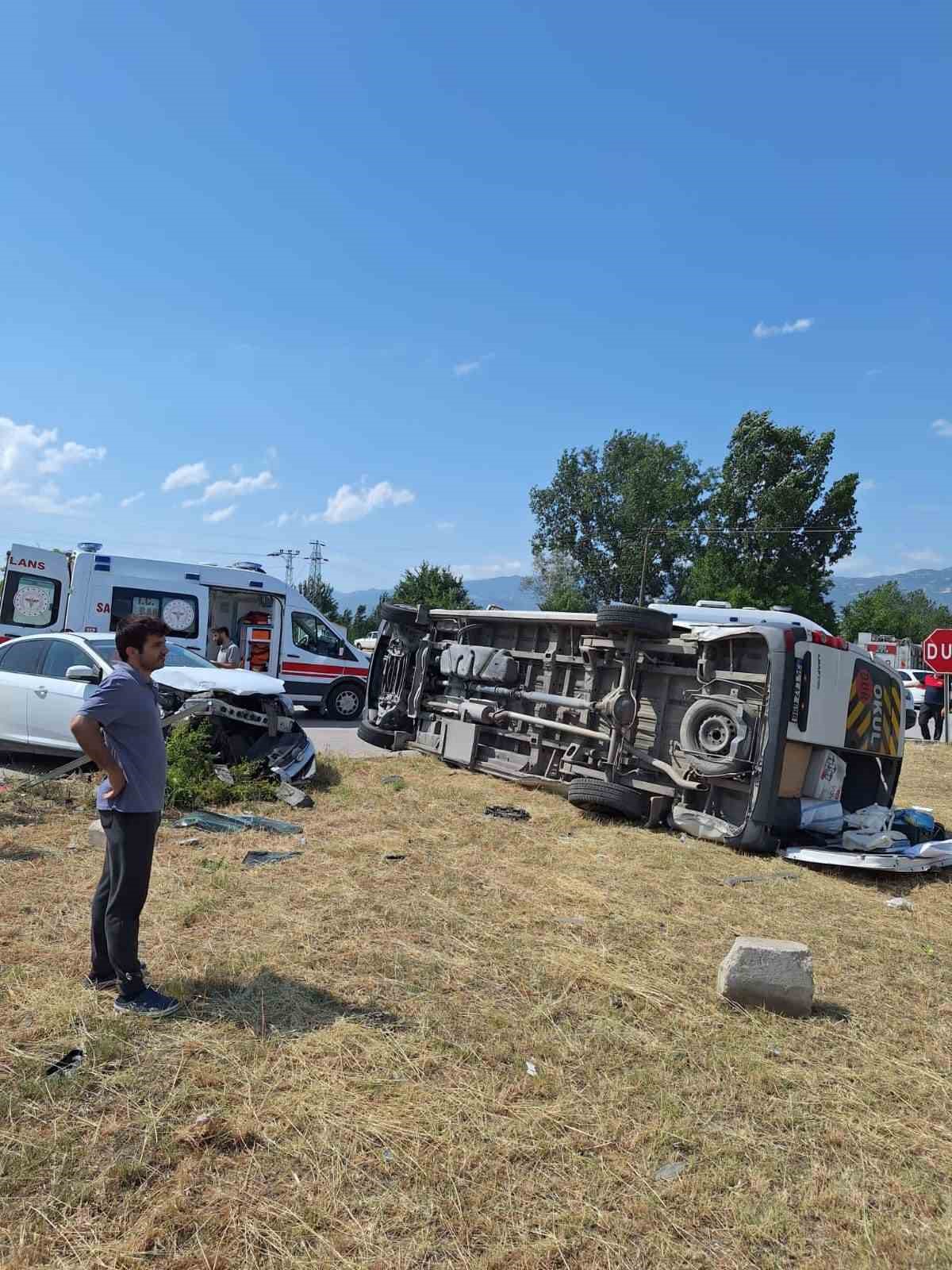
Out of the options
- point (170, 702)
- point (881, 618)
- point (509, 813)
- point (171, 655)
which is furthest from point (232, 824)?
point (881, 618)

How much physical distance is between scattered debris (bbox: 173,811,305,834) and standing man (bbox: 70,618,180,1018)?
319cm

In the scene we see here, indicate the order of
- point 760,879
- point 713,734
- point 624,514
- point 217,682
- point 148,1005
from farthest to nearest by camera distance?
point 624,514 < point 217,682 < point 713,734 < point 760,879 < point 148,1005

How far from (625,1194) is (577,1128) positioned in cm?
34

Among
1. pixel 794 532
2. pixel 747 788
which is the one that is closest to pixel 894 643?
pixel 794 532

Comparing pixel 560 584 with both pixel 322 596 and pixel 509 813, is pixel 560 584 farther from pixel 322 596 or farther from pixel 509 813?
pixel 509 813

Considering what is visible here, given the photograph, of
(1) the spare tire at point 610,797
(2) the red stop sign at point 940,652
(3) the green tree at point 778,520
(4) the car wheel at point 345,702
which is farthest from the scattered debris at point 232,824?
(3) the green tree at point 778,520

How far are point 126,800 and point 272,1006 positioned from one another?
1.07 metres

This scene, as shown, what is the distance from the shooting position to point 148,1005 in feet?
11.7

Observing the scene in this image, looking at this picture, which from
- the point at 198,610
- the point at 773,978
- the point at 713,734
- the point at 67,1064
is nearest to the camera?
the point at 67,1064

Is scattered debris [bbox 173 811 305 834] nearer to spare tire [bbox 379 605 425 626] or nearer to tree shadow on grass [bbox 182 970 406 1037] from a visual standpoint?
tree shadow on grass [bbox 182 970 406 1037]

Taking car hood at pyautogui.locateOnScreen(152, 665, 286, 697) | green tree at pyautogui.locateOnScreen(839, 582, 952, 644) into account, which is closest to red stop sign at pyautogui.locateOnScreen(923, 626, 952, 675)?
car hood at pyautogui.locateOnScreen(152, 665, 286, 697)

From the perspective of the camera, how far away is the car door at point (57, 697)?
8367 millimetres

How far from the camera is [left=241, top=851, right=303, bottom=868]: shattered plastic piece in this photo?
590 cm

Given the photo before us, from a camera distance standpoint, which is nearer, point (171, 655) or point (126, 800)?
point (126, 800)
